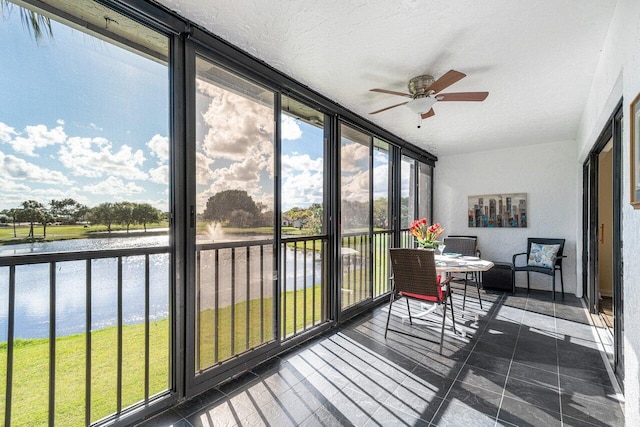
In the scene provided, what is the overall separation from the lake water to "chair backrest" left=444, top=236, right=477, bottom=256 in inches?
169

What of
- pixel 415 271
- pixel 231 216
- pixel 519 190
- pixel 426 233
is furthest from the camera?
pixel 519 190

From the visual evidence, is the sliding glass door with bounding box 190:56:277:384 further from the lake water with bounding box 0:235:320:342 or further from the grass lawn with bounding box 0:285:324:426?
the lake water with bounding box 0:235:320:342

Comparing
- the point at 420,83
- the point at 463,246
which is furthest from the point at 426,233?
the point at 463,246

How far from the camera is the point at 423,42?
2.21 meters

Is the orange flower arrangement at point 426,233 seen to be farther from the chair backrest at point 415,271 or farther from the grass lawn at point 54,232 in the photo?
the grass lawn at point 54,232

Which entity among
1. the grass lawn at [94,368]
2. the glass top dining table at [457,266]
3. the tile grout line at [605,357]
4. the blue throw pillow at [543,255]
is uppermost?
the glass top dining table at [457,266]

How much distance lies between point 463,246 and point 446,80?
3.21 m

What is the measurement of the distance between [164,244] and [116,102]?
0.88 metres

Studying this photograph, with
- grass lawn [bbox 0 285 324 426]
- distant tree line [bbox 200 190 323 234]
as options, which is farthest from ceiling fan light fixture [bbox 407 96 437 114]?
grass lawn [bbox 0 285 324 426]

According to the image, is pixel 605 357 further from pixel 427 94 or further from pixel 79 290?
pixel 79 290

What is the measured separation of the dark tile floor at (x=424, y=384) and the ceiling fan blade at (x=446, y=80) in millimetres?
2221

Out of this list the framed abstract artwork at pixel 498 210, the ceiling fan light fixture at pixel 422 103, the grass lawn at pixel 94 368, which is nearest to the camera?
the grass lawn at pixel 94 368

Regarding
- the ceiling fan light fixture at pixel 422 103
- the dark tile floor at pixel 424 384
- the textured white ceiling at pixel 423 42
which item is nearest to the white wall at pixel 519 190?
the textured white ceiling at pixel 423 42

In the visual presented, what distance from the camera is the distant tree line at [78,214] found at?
1471 millimetres
